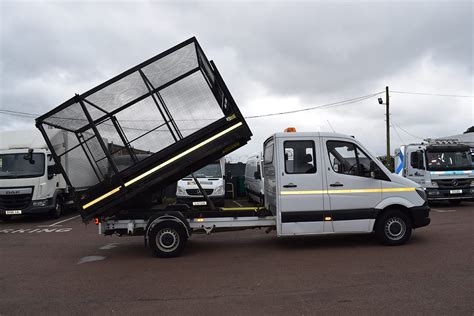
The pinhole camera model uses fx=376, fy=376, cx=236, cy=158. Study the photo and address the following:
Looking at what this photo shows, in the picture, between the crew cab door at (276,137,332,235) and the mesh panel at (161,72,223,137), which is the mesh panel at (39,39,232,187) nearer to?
the mesh panel at (161,72,223,137)

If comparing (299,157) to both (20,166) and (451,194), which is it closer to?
(451,194)

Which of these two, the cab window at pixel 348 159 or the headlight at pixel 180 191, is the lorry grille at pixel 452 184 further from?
the headlight at pixel 180 191

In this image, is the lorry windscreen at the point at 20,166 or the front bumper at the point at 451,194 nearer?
the lorry windscreen at the point at 20,166

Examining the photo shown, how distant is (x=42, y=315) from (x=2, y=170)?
10906mm

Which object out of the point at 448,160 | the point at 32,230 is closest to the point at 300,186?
the point at 32,230

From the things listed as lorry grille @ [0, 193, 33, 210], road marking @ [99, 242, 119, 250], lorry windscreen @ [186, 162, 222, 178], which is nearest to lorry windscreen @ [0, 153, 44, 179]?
lorry grille @ [0, 193, 33, 210]

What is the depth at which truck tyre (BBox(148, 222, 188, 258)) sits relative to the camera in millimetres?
7134

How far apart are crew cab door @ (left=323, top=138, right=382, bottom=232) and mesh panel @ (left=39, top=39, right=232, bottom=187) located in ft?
7.90

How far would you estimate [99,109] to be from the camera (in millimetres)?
6945

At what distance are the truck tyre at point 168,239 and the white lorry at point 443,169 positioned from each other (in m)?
11.2

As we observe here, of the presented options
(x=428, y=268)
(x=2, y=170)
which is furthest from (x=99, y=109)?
(x=2, y=170)

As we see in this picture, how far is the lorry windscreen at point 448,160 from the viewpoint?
1473cm

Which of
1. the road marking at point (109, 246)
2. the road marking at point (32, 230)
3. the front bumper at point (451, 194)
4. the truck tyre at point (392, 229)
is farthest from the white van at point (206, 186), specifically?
the front bumper at point (451, 194)

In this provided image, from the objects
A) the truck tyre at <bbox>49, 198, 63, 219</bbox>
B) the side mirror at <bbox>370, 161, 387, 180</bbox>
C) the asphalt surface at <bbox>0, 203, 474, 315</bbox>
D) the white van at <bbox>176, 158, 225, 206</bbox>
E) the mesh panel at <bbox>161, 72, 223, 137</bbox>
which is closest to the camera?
the asphalt surface at <bbox>0, 203, 474, 315</bbox>
